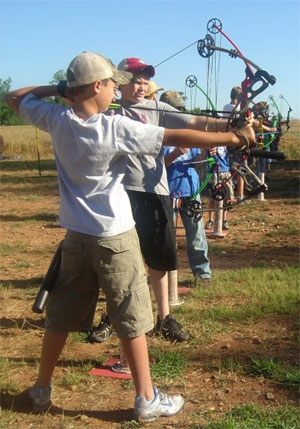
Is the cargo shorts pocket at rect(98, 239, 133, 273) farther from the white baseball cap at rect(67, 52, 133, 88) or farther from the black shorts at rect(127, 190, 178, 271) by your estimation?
the black shorts at rect(127, 190, 178, 271)

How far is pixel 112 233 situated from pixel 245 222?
6307 millimetres

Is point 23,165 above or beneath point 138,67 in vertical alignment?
beneath

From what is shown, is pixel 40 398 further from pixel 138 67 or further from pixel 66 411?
pixel 138 67

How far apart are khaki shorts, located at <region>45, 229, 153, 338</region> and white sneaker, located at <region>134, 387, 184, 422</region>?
14.0 inches

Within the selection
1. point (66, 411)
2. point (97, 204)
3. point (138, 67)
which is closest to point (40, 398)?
point (66, 411)

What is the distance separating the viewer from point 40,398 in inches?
119

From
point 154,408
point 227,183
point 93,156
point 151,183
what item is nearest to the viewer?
point 93,156

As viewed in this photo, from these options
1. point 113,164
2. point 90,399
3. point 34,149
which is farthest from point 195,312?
point 34,149

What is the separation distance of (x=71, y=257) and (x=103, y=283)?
0.20 m

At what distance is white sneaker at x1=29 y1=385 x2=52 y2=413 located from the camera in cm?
303

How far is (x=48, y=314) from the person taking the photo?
2930 millimetres

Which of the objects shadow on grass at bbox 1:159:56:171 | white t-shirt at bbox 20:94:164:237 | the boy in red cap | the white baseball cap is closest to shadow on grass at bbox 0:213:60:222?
the boy in red cap

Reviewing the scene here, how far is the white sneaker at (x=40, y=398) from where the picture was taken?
3.03 metres

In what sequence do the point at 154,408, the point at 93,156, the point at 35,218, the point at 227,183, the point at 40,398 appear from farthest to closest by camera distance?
the point at 35,218, the point at 227,183, the point at 40,398, the point at 154,408, the point at 93,156
